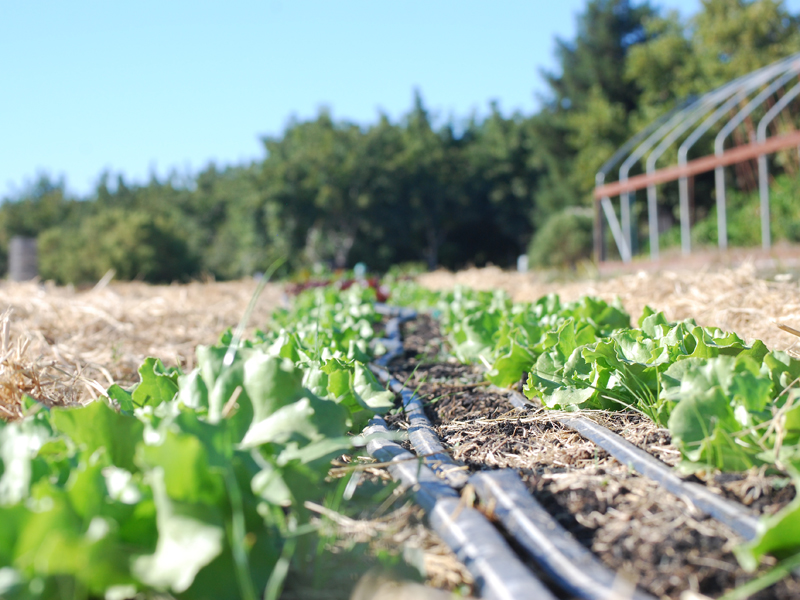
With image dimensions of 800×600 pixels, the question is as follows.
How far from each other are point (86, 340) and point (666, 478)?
115 inches

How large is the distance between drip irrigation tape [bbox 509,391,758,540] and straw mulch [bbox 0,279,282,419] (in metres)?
1.11

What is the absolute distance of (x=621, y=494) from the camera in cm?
118

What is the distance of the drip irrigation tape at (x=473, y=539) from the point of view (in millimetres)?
839

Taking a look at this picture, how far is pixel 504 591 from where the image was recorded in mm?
831

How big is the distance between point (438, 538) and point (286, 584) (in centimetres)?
30

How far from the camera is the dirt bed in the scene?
893 mm

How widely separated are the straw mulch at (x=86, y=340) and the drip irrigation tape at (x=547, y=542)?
90 centimetres

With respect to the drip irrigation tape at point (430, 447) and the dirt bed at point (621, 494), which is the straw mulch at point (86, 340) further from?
the dirt bed at point (621, 494)

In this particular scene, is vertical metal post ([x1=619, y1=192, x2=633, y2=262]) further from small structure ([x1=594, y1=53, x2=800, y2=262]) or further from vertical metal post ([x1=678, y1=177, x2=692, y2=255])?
vertical metal post ([x1=678, y1=177, x2=692, y2=255])

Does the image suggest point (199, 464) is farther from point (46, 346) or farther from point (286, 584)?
point (46, 346)

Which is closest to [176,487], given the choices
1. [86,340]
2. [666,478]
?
[666,478]

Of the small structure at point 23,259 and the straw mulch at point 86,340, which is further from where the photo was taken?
the small structure at point 23,259

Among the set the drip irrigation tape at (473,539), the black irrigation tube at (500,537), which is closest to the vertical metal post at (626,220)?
the black irrigation tube at (500,537)

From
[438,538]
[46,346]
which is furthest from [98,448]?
[46,346]
